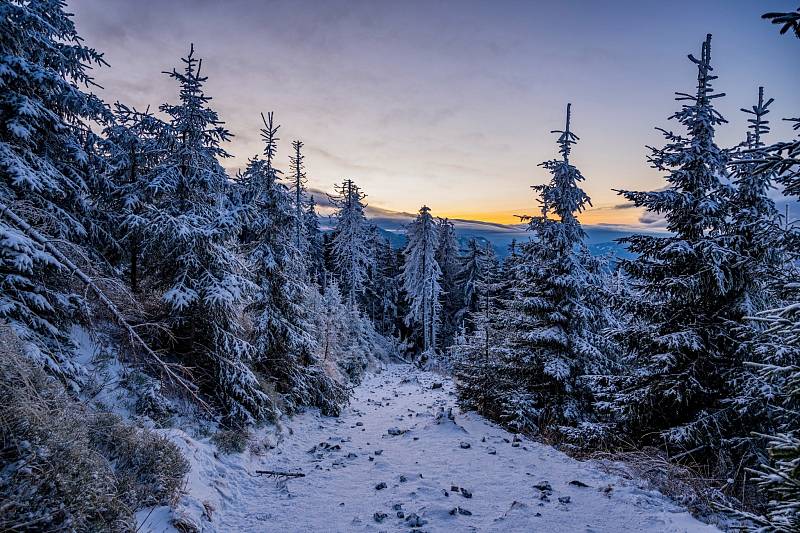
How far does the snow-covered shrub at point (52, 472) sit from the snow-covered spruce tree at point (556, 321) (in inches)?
423

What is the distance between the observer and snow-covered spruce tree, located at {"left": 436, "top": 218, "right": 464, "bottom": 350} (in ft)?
159

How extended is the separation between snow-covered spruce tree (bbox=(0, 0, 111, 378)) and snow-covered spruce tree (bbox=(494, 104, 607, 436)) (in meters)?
12.1

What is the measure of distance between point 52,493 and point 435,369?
32866 millimetres

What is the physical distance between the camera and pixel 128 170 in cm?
1284

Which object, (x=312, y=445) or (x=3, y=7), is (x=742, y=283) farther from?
(x=3, y=7)

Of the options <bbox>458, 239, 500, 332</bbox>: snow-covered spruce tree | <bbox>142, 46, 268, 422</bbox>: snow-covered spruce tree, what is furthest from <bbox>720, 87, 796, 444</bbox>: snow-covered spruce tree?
<bbox>458, 239, 500, 332</bbox>: snow-covered spruce tree

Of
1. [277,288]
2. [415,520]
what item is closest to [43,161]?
[277,288]

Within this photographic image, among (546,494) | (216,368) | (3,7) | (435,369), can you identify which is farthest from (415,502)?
(435,369)

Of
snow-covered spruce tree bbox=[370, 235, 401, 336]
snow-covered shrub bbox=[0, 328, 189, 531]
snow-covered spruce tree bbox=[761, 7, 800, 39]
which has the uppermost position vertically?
snow-covered spruce tree bbox=[761, 7, 800, 39]

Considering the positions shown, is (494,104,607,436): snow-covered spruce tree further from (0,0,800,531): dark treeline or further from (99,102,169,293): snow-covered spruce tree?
(99,102,169,293): snow-covered spruce tree

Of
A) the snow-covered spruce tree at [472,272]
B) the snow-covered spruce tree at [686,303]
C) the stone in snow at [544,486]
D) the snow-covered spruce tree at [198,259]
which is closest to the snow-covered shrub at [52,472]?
the snow-covered spruce tree at [198,259]

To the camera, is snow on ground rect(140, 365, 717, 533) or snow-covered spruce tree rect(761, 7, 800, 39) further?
snow on ground rect(140, 365, 717, 533)

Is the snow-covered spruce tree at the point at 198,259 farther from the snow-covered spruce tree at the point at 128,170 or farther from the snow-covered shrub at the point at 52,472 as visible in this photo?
the snow-covered shrub at the point at 52,472

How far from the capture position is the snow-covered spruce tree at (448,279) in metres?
48.5
